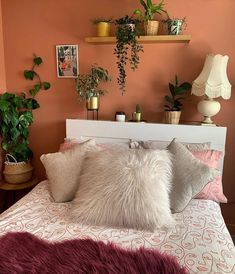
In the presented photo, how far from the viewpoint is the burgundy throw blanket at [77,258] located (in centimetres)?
112

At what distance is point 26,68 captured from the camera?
8.72 ft

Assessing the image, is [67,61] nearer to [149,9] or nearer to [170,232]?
[149,9]

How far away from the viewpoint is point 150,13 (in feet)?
7.14

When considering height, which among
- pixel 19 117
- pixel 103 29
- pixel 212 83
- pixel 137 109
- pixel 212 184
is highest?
pixel 103 29

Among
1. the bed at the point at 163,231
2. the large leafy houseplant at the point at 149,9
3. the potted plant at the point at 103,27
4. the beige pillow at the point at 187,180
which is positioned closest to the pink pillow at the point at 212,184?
the bed at the point at 163,231

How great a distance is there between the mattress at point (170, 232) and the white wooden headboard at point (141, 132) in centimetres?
58

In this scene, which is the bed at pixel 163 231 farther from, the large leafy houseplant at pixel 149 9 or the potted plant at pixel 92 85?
the large leafy houseplant at pixel 149 9

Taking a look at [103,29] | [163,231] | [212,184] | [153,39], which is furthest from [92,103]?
[163,231]

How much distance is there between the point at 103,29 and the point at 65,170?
124 cm

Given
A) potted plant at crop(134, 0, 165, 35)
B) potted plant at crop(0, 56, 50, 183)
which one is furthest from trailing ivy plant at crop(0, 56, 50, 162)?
potted plant at crop(134, 0, 165, 35)

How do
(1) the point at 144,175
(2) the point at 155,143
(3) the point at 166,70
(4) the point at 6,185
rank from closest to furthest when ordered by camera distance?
(1) the point at 144,175 → (2) the point at 155,143 → (3) the point at 166,70 → (4) the point at 6,185

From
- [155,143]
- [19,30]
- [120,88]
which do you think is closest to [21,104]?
[19,30]

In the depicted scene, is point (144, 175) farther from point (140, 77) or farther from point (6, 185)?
point (6, 185)

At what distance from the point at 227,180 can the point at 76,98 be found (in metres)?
1.55
